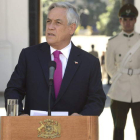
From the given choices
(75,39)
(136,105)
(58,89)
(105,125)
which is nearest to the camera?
(58,89)

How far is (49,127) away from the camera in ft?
9.36

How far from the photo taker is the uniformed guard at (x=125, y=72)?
6031 millimetres

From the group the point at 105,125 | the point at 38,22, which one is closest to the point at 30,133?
the point at 105,125

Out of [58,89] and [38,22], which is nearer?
[58,89]

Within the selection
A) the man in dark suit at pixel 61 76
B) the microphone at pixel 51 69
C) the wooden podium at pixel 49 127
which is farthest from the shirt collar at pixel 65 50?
the wooden podium at pixel 49 127

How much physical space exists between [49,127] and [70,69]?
753mm

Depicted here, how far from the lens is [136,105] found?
19.9 feet

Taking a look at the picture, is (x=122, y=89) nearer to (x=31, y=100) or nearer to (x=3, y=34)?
(x=31, y=100)

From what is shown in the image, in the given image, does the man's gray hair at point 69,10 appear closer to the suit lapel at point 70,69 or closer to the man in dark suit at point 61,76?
the man in dark suit at point 61,76

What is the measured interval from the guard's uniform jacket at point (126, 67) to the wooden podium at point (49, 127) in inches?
126

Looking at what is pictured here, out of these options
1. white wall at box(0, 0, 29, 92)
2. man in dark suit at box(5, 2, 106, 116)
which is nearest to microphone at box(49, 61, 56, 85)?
man in dark suit at box(5, 2, 106, 116)

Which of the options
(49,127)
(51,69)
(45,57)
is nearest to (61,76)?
(45,57)

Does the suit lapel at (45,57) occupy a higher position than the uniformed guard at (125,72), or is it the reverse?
the suit lapel at (45,57)

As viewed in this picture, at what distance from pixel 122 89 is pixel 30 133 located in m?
3.36
